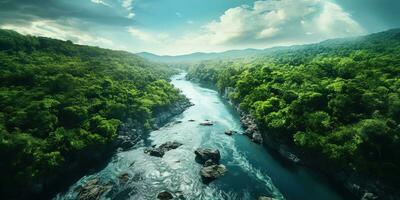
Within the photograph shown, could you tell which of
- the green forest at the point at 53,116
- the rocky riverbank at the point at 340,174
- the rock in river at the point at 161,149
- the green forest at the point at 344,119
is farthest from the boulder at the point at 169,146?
the green forest at the point at 344,119

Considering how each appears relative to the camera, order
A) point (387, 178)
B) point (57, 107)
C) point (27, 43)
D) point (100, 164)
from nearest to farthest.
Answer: point (387, 178) < point (100, 164) < point (57, 107) < point (27, 43)

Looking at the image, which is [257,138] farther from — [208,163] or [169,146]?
[169,146]

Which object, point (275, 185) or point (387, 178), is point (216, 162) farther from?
point (387, 178)

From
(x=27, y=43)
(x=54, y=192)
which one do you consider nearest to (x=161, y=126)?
(x=54, y=192)

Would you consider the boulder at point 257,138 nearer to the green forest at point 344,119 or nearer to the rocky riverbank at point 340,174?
the rocky riverbank at point 340,174

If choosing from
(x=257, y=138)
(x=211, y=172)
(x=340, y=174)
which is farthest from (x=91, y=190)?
(x=340, y=174)

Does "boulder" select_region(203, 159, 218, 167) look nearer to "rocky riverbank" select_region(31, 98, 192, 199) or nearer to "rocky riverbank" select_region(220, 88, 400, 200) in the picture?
"rocky riverbank" select_region(220, 88, 400, 200)
